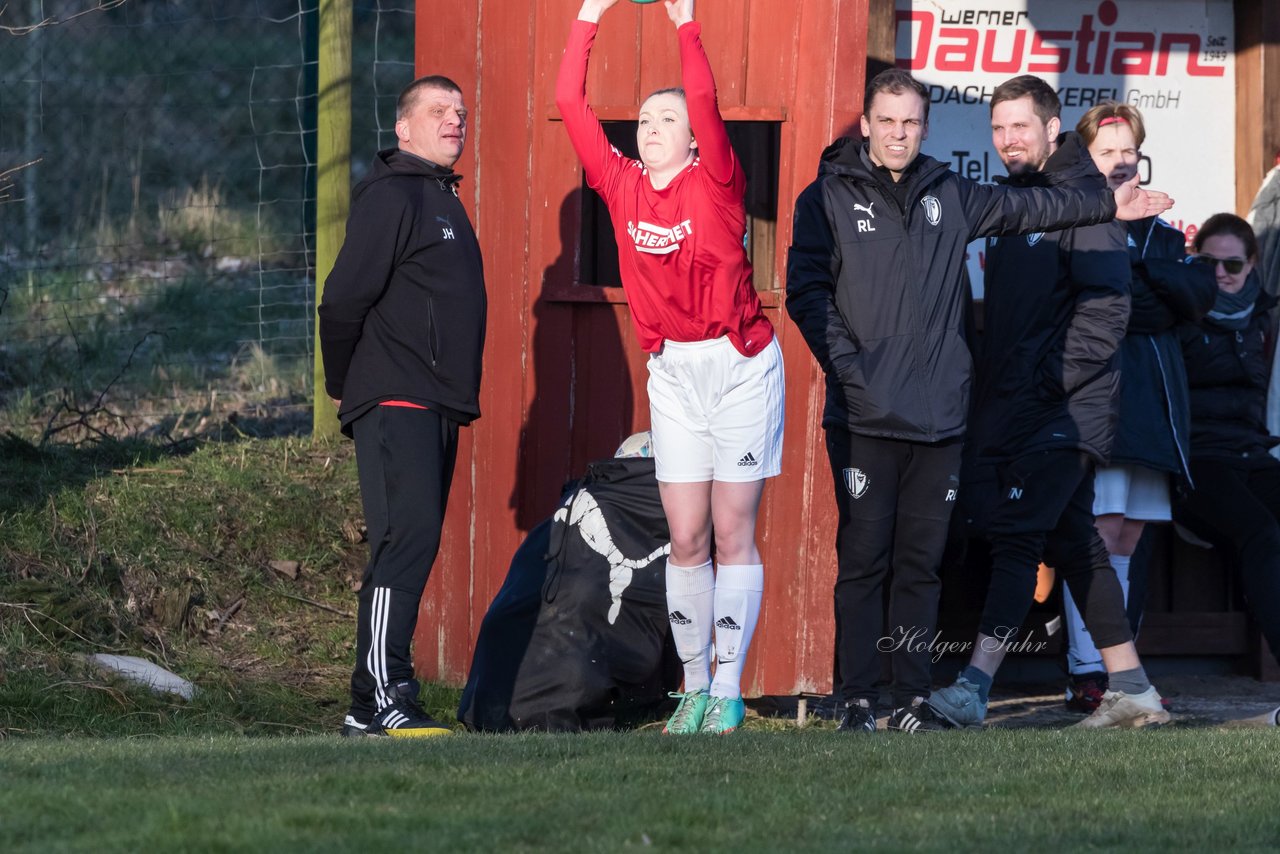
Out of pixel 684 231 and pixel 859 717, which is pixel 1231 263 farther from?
pixel 684 231

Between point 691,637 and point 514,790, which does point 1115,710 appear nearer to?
point 691,637

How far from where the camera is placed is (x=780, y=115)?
6742 millimetres

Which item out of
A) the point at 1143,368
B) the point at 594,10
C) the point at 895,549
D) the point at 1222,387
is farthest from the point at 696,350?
the point at 1222,387

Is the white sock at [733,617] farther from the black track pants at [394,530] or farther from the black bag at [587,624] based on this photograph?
the black track pants at [394,530]

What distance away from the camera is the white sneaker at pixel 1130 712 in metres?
6.36

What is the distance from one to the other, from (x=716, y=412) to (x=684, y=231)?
0.59 meters

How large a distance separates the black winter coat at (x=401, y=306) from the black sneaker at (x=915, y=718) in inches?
70.4

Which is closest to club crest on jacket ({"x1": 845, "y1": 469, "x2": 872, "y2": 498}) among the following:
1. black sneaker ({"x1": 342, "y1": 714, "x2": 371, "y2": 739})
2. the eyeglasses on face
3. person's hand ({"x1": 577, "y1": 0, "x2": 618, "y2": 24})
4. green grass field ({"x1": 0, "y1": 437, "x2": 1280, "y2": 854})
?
green grass field ({"x1": 0, "y1": 437, "x2": 1280, "y2": 854})

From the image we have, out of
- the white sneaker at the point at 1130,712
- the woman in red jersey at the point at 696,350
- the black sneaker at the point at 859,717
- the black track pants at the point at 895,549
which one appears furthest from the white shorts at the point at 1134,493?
the woman in red jersey at the point at 696,350

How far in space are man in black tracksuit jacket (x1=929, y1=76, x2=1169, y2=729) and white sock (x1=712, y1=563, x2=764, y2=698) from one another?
0.95 m

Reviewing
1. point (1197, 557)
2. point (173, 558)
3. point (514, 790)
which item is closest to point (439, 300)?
point (514, 790)

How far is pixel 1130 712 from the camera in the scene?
20.9ft

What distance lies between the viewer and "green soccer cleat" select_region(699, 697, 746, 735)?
552 cm

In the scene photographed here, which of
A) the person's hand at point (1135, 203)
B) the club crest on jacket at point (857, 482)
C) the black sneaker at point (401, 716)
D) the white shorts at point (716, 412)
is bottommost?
the black sneaker at point (401, 716)
